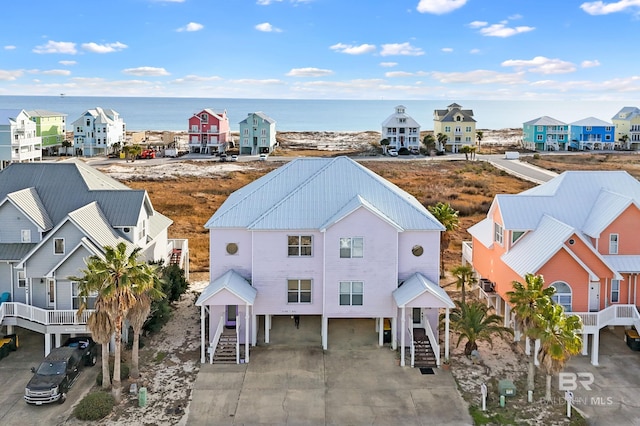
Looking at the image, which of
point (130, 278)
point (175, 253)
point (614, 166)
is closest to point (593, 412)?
point (130, 278)

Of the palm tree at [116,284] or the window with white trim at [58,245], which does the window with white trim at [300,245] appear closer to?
the palm tree at [116,284]

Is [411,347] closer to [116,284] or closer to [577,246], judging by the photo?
[577,246]

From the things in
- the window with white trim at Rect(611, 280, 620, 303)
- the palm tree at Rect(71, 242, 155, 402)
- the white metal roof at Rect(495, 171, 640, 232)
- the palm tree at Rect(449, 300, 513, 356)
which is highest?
the white metal roof at Rect(495, 171, 640, 232)

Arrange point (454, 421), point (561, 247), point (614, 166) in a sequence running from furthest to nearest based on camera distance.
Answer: point (614, 166) → point (561, 247) → point (454, 421)

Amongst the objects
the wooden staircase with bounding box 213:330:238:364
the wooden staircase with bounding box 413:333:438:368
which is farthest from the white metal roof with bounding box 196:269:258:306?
the wooden staircase with bounding box 413:333:438:368

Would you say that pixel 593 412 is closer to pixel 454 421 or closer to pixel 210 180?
pixel 454 421

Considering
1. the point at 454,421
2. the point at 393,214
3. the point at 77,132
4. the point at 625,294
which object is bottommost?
the point at 454,421

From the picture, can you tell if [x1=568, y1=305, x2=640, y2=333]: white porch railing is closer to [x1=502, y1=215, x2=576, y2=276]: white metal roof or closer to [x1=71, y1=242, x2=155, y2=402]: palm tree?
[x1=502, y1=215, x2=576, y2=276]: white metal roof
